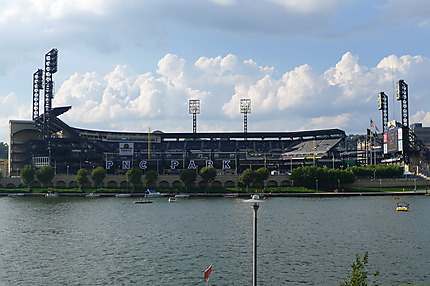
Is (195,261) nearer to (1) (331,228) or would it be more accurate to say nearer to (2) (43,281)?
(2) (43,281)

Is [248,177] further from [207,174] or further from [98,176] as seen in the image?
[98,176]

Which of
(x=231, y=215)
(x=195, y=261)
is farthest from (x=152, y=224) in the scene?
(x=195, y=261)

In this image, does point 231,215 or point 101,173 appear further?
point 101,173

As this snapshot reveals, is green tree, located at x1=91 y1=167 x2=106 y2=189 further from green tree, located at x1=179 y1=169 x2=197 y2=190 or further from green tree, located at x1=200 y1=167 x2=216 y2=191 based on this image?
green tree, located at x1=200 y1=167 x2=216 y2=191

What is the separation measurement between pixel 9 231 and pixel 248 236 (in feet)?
161

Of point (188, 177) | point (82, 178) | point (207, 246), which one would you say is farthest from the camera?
point (82, 178)

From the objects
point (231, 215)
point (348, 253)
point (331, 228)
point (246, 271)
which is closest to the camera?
point (246, 271)

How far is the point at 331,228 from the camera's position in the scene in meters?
93.1

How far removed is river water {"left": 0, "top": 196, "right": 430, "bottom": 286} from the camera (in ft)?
189

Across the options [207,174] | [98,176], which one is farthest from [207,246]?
[98,176]

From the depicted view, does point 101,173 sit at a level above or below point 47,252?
above

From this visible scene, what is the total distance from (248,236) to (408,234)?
30042mm

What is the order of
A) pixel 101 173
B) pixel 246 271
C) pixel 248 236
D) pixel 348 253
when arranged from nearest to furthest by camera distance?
pixel 246 271, pixel 348 253, pixel 248 236, pixel 101 173

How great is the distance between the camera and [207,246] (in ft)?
248
